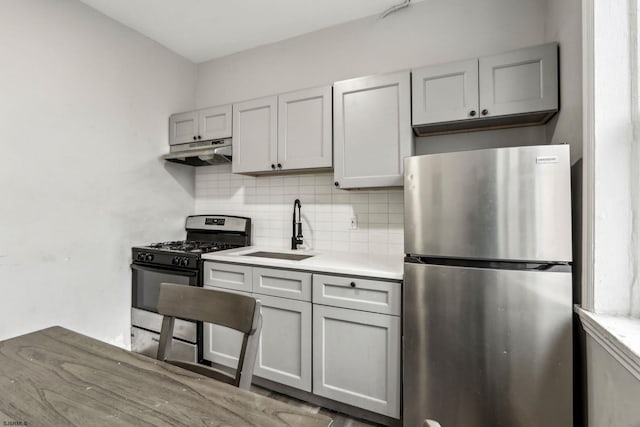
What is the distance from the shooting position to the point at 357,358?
1.70 metres

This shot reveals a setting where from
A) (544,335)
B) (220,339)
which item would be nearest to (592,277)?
(544,335)

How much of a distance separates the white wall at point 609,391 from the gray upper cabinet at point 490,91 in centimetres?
120

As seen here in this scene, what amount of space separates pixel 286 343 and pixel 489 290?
1232 mm

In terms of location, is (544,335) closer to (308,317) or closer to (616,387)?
(616,387)

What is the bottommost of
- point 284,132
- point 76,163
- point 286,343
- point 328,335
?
point 286,343

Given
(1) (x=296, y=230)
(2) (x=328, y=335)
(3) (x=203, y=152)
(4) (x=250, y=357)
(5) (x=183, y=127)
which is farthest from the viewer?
(5) (x=183, y=127)

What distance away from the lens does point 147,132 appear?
256 cm

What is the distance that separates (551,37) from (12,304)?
3603 millimetres

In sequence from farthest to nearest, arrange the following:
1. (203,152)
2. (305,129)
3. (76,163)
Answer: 1. (203,152)
2. (305,129)
3. (76,163)

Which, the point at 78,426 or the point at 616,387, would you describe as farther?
the point at 616,387

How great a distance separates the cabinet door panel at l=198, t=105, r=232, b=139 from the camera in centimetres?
253

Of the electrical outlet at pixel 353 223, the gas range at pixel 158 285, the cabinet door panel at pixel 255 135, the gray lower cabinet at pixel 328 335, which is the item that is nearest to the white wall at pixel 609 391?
the gray lower cabinet at pixel 328 335

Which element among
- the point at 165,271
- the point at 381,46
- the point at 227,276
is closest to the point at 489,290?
the point at 227,276

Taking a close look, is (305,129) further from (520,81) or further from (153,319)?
(153,319)
